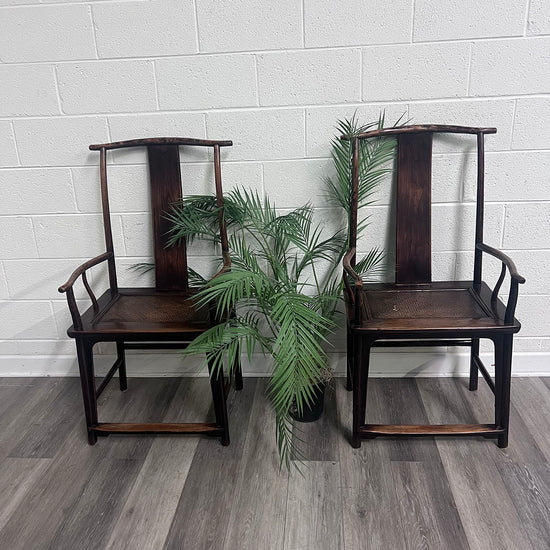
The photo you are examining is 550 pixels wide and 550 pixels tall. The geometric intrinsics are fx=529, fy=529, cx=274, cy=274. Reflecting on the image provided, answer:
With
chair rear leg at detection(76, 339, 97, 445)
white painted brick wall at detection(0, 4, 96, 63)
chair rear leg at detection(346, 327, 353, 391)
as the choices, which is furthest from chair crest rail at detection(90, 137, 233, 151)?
chair rear leg at detection(346, 327, 353, 391)

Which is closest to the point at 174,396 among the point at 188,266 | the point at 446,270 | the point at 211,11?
the point at 188,266

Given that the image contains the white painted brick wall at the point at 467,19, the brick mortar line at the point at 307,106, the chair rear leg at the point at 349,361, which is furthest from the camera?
the chair rear leg at the point at 349,361

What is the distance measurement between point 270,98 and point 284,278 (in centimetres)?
71

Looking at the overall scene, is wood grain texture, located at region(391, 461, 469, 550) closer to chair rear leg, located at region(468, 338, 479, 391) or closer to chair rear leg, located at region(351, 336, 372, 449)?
chair rear leg, located at region(351, 336, 372, 449)

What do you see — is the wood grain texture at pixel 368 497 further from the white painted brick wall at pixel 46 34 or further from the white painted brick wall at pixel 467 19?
the white painted brick wall at pixel 46 34

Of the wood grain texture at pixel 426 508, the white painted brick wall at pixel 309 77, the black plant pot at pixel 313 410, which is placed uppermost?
the white painted brick wall at pixel 309 77

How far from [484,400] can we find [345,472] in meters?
0.74

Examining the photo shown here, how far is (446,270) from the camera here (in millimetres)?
2211

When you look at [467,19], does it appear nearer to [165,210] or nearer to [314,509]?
[165,210]

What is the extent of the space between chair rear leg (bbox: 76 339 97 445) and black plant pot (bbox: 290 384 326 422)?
29.6 inches

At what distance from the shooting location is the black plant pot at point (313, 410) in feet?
6.65

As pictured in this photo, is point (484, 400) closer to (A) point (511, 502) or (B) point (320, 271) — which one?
(A) point (511, 502)

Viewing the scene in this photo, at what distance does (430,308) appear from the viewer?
186cm


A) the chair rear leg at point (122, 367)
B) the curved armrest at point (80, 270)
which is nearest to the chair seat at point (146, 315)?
the curved armrest at point (80, 270)
